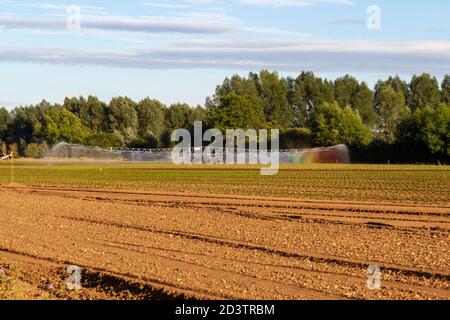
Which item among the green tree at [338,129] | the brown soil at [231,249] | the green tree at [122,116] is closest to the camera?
the brown soil at [231,249]

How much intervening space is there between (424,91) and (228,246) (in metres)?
127

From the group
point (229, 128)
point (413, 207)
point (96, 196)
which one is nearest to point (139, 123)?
point (229, 128)

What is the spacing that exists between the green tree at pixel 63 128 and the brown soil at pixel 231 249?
10068 cm

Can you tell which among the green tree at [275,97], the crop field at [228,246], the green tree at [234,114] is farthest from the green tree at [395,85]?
the crop field at [228,246]

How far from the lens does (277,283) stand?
15.1 m

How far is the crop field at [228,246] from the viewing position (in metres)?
14.8

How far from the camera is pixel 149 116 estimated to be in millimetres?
155125

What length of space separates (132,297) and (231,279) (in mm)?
1975

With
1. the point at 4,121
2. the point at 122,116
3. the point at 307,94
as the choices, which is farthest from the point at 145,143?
the point at 4,121

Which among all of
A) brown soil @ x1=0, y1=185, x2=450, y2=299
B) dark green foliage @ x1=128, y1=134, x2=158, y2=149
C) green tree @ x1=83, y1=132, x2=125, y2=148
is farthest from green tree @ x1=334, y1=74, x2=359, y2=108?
brown soil @ x1=0, y1=185, x2=450, y2=299

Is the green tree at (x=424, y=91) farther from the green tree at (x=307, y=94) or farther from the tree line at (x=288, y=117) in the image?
the green tree at (x=307, y=94)

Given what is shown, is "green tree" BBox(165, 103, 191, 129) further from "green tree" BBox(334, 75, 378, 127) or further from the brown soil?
the brown soil

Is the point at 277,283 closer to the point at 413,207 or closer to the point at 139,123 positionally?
the point at 413,207

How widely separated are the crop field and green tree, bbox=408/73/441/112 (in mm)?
104756
